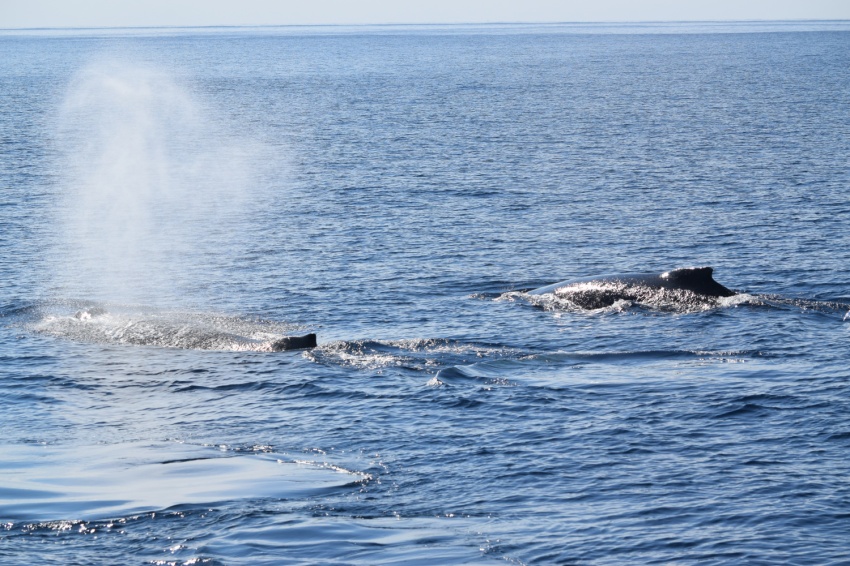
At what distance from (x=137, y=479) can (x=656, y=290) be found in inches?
652

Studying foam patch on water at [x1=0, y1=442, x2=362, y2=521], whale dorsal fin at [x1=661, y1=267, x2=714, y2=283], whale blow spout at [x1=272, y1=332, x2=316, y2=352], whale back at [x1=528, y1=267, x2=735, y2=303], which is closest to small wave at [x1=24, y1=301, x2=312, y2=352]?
whale blow spout at [x1=272, y1=332, x2=316, y2=352]

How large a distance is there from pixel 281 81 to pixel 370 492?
432 ft

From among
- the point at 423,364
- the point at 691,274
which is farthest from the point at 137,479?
the point at 691,274

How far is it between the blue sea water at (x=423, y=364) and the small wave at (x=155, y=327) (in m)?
0.12

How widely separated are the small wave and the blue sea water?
0.12 meters

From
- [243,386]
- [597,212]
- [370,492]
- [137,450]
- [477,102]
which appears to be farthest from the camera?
[477,102]

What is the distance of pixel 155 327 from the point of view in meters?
31.0

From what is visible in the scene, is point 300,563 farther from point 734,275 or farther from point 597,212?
point 597,212

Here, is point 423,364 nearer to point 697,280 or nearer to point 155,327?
point 155,327

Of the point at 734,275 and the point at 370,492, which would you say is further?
the point at 734,275

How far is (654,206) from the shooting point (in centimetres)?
4969

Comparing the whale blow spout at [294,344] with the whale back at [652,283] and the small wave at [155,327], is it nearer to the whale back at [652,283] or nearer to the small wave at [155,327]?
the small wave at [155,327]

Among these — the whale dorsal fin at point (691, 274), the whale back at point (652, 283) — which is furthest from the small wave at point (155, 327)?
the whale dorsal fin at point (691, 274)

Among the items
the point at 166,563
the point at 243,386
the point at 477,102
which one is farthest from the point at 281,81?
the point at 166,563
